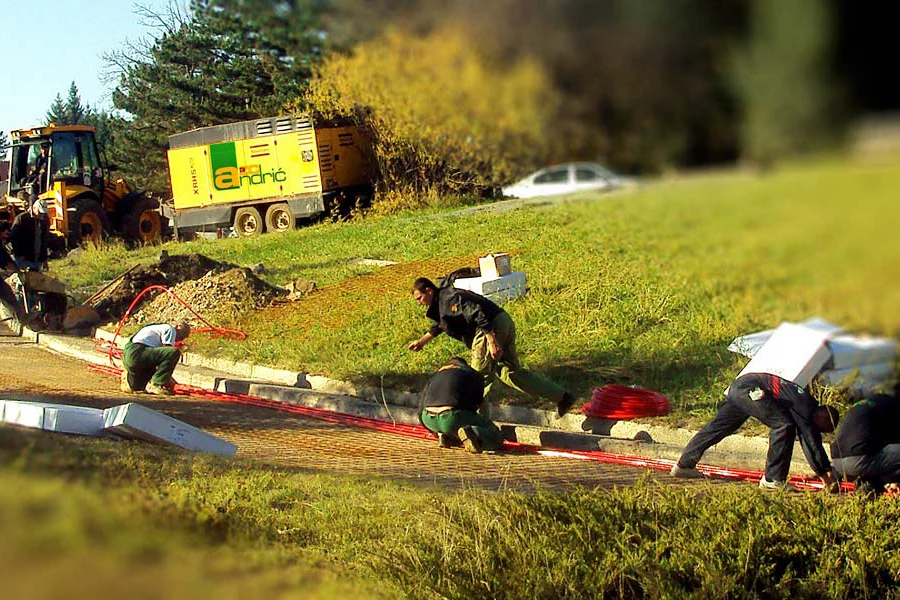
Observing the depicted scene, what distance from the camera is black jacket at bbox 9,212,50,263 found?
15.4 meters

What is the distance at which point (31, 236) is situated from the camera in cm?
1578

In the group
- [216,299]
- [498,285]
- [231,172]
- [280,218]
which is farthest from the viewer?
[216,299]

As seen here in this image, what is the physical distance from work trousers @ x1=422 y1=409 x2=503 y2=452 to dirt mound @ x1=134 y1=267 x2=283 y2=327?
661cm

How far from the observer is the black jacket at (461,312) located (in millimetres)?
10234

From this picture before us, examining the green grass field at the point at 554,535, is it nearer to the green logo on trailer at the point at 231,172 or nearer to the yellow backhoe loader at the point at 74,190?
the green logo on trailer at the point at 231,172

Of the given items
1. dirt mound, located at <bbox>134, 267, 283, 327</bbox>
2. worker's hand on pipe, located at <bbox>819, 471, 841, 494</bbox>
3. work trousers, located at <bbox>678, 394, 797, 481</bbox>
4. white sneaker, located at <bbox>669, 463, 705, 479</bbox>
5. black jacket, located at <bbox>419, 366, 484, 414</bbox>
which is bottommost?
white sneaker, located at <bbox>669, 463, 705, 479</bbox>

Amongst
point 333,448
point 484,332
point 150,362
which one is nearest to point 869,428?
point 484,332

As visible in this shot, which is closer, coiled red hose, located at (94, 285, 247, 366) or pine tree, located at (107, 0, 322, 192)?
pine tree, located at (107, 0, 322, 192)

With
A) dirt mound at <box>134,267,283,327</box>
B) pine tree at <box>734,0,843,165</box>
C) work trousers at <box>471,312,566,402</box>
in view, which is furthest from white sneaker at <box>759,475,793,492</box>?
dirt mound at <box>134,267,283,327</box>

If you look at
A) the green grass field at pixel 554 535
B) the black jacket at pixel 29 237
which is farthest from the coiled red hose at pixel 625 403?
the black jacket at pixel 29 237

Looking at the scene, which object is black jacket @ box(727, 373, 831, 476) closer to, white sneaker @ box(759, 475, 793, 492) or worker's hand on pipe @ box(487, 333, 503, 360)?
white sneaker @ box(759, 475, 793, 492)

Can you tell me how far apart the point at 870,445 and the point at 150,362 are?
7.74 metres

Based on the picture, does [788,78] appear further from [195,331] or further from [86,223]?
[86,223]

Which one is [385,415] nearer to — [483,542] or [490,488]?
[490,488]
